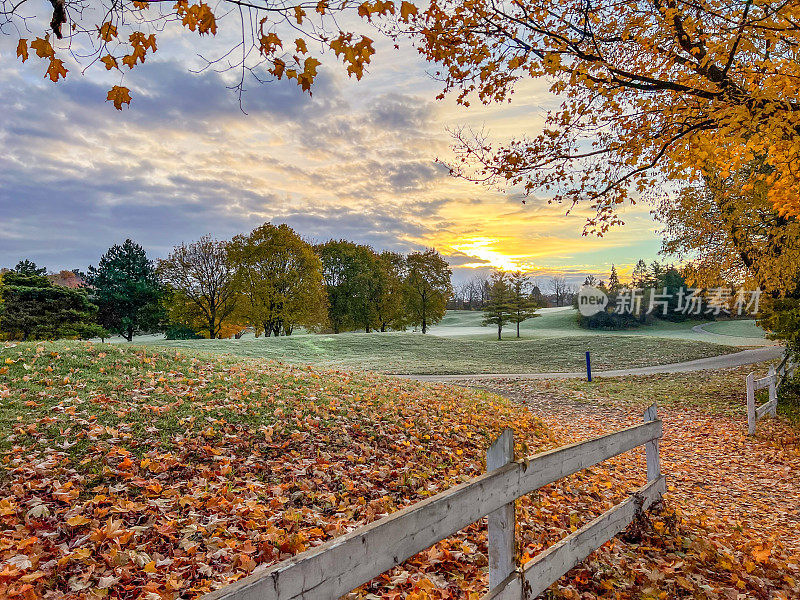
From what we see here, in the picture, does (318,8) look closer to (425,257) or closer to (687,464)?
(687,464)

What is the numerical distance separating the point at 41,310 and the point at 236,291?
15085mm

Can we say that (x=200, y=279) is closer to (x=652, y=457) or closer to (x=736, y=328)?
(x=652, y=457)

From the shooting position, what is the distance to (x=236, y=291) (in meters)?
39.0

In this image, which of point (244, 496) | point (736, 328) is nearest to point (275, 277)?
point (244, 496)

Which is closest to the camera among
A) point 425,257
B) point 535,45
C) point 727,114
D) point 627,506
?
point 627,506

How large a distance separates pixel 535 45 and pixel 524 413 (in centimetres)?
881

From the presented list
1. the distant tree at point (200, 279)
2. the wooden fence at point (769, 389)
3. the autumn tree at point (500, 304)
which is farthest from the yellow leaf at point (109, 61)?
the autumn tree at point (500, 304)

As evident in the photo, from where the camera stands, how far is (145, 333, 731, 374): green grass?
25609mm

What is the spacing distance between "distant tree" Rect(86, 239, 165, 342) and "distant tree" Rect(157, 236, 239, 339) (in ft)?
25.2

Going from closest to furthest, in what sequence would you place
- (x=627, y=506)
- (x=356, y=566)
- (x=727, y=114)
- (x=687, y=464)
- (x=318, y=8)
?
1. (x=356, y=566)
2. (x=318, y=8)
3. (x=627, y=506)
4. (x=727, y=114)
5. (x=687, y=464)

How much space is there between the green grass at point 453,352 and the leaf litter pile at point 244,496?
15374 mm

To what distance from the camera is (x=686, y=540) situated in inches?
191

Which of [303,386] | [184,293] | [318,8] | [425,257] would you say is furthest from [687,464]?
[425,257]

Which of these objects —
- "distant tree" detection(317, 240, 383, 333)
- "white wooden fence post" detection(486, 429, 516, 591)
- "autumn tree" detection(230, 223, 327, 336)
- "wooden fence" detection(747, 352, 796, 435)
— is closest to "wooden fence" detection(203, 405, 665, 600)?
"white wooden fence post" detection(486, 429, 516, 591)
